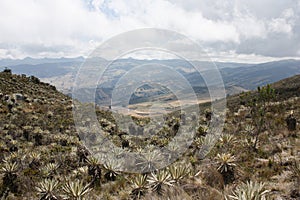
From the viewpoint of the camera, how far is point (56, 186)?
765cm

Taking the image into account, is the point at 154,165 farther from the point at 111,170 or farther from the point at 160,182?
the point at 160,182

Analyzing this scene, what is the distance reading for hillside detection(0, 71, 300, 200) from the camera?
6.28 meters

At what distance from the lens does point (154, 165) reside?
9.68 m

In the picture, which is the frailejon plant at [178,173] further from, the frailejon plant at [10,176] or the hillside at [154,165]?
the frailejon plant at [10,176]

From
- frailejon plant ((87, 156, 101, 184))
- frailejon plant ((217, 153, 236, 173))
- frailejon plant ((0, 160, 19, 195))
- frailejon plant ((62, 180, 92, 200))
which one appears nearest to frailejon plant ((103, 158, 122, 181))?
frailejon plant ((87, 156, 101, 184))

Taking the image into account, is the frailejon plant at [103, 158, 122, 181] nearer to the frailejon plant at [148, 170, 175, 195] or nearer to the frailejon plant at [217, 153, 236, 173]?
the frailejon plant at [148, 170, 175, 195]

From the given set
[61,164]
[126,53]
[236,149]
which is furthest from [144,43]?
[61,164]

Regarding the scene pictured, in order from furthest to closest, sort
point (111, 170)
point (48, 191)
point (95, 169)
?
point (95, 169) → point (111, 170) → point (48, 191)

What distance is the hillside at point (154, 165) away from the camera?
20.6ft

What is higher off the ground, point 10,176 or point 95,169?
point 95,169

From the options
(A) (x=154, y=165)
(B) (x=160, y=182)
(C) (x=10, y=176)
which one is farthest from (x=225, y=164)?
(C) (x=10, y=176)

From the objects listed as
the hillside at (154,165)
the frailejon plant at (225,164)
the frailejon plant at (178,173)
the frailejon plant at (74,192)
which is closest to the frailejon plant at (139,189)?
the hillside at (154,165)

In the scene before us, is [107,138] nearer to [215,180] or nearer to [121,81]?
[121,81]

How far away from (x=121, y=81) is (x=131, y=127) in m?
8.86
